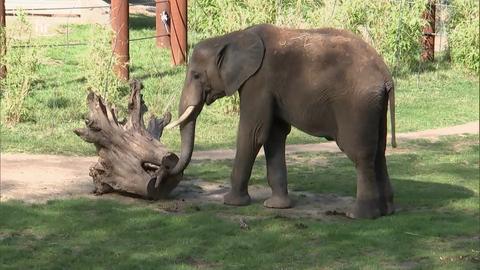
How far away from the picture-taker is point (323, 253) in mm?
8117

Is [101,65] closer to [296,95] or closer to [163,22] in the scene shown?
[163,22]

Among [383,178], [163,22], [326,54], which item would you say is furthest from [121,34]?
[383,178]

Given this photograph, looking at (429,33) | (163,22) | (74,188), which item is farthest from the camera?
(429,33)

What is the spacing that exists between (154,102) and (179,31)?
444 cm

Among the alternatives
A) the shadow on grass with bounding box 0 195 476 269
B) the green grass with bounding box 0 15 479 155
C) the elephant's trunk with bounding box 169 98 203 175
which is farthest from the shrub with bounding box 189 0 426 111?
the shadow on grass with bounding box 0 195 476 269

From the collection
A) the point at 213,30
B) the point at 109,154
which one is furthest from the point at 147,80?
the point at 109,154

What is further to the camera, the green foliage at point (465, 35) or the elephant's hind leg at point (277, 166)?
the green foliage at point (465, 35)

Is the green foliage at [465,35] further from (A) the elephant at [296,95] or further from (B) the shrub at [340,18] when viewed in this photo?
(A) the elephant at [296,95]

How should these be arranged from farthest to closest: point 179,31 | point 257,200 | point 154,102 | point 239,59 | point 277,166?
point 179,31 < point 154,102 < point 257,200 < point 277,166 < point 239,59

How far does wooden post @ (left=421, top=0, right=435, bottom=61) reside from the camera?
24.7 meters

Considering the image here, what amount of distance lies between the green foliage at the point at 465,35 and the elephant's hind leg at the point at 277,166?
1430 cm

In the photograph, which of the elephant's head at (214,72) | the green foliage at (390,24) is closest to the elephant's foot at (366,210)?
the elephant's head at (214,72)

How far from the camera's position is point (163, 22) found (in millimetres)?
22875

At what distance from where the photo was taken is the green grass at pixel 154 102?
14328mm
